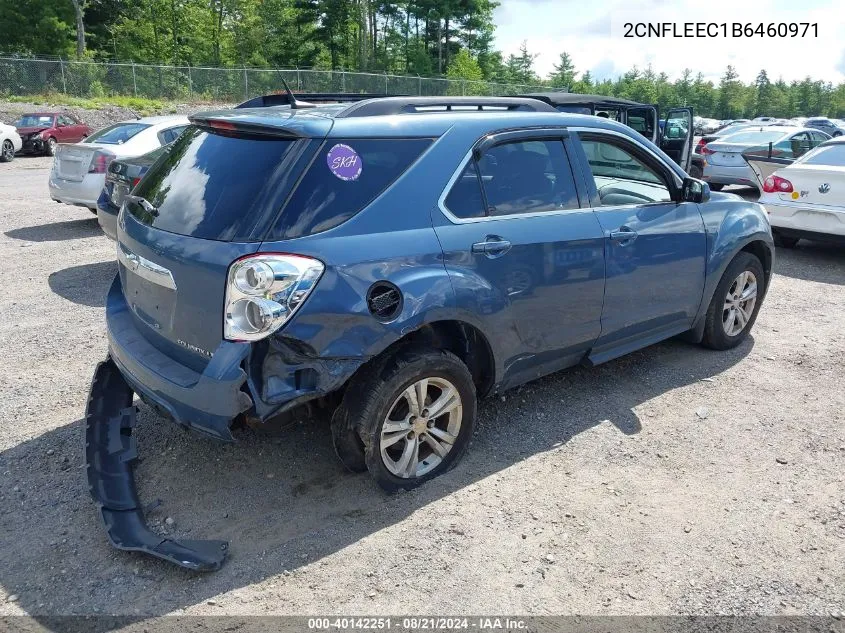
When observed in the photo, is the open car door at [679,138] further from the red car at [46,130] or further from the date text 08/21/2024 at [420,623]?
the red car at [46,130]

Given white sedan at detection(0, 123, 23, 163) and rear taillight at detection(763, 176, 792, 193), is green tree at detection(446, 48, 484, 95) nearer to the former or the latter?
white sedan at detection(0, 123, 23, 163)

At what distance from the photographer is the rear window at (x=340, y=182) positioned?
119 inches

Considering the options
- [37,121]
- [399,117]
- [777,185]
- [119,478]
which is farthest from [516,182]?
[37,121]

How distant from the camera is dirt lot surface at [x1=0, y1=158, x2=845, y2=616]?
9.36 ft

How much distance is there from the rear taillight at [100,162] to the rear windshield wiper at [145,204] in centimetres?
625

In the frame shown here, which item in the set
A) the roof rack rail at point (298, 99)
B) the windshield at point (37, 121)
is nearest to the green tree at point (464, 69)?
the windshield at point (37, 121)

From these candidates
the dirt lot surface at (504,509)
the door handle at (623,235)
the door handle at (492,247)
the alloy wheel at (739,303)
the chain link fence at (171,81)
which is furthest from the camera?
the chain link fence at (171,81)

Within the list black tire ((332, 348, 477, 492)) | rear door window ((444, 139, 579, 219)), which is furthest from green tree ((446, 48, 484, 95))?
black tire ((332, 348, 477, 492))

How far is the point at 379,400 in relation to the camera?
322 cm

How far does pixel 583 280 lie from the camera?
4023 mm

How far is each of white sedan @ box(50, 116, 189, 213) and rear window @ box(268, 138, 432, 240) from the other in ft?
21.7

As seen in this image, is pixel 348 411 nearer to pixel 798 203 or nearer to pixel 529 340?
pixel 529 340

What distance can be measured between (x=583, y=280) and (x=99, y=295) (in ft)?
15.7

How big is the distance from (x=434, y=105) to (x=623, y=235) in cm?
140
